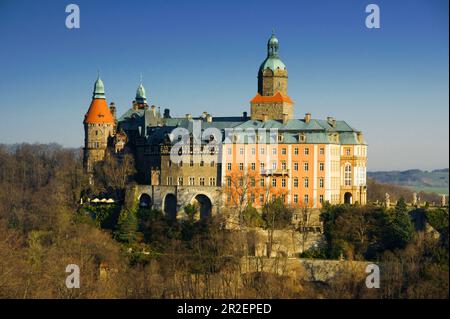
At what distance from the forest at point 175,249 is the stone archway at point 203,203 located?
1.18 meters

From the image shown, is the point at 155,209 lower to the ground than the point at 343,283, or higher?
higher

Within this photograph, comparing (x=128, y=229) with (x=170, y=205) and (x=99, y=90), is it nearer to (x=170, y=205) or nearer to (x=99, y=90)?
(x=170, y=205)

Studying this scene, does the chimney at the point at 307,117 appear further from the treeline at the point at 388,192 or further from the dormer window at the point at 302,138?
the treeline at the point at 388,192

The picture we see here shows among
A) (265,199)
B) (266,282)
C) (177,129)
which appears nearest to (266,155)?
(265,199)

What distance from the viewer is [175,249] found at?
5641cm

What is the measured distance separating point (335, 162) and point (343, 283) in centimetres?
1409

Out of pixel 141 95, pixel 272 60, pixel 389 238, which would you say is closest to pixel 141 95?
pixel 141 95

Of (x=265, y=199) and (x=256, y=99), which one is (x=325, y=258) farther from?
A: (x=256, y=99)

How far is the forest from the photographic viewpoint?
47.8m

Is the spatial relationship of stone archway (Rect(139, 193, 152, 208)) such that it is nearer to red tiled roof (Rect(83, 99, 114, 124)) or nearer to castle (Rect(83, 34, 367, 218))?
castle (Rect(83, 34, 367, 218))

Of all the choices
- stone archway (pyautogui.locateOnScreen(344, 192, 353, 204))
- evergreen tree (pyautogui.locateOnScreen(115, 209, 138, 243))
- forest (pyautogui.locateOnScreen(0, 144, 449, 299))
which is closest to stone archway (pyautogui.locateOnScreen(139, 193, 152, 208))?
forest (pyautogui.locateOnScreen(0, 144, 449, 299))

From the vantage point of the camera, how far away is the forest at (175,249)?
4781cm

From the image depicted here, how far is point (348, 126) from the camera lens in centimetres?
6253

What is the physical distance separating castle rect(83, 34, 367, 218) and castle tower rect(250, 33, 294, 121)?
74 mm
